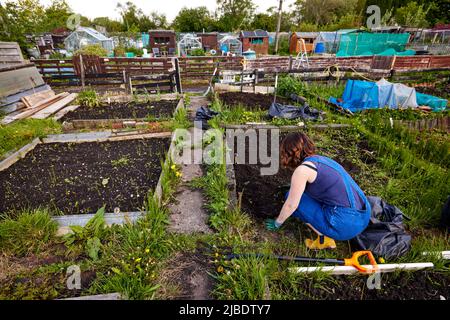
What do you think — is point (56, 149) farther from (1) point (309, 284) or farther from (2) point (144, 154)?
(1) point (309, 284)

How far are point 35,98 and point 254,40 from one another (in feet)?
90.6

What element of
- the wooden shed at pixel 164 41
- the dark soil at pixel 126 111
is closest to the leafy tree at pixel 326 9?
the wooden shed at pixel 164 41

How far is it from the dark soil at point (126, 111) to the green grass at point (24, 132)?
705mm

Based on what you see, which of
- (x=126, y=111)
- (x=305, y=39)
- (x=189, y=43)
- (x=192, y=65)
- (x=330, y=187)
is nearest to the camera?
(x=330, y=187)

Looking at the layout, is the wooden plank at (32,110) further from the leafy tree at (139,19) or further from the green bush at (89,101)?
the leafy tree at (139,19)

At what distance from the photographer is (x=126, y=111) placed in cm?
683

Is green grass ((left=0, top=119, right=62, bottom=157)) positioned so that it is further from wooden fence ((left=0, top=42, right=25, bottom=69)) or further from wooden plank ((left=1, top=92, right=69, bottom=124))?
wooden fence ((left=0, top=42, right=25, bottom=69))

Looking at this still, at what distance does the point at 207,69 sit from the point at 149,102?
6.48 metres

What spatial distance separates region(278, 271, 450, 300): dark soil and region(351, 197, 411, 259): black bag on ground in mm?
218

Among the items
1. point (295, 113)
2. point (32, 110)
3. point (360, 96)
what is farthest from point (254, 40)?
point (32, 110)

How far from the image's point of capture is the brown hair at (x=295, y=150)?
226 cm

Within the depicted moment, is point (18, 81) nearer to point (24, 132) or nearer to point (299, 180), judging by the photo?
point (24, 132)

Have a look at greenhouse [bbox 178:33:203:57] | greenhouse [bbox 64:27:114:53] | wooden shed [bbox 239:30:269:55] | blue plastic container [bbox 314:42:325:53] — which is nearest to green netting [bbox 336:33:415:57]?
blue plastic container [bbox 314:42:325:53]

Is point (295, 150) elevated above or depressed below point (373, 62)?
below
